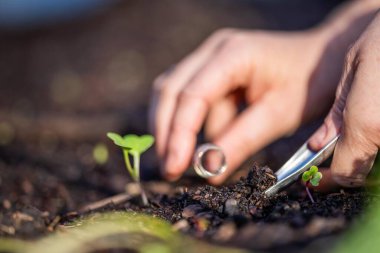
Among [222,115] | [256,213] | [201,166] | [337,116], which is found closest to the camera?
[256,213]

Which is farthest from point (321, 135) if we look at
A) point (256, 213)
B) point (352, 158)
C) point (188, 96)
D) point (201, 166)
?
point (188, 96)

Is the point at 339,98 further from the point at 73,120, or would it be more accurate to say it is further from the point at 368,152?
the point at 73,120

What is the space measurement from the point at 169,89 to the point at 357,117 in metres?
1.18

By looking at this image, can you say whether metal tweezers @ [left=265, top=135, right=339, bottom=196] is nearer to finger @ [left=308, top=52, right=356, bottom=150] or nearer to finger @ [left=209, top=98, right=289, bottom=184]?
finger @ [left=308, top=52, right=356, bottom=150]

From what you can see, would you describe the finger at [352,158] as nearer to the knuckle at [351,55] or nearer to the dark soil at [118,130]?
the dark soil at [118,130]

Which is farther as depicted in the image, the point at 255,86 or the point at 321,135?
the point at 255,86

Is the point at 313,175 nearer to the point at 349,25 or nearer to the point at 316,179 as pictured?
the point at 316,179

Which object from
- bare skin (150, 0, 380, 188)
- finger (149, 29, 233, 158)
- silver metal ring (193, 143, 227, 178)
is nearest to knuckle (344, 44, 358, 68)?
silver metal ring (193, 143, 227, 178)

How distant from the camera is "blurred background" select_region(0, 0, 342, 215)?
2699 mm

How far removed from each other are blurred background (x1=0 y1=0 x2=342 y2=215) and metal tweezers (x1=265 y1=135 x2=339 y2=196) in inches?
37.1

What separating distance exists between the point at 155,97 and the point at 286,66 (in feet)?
2.18

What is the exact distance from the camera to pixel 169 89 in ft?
7.55

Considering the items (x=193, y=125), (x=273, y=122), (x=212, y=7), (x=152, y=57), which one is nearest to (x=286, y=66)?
(x=273, y=122)

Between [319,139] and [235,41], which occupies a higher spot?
[235,41]
